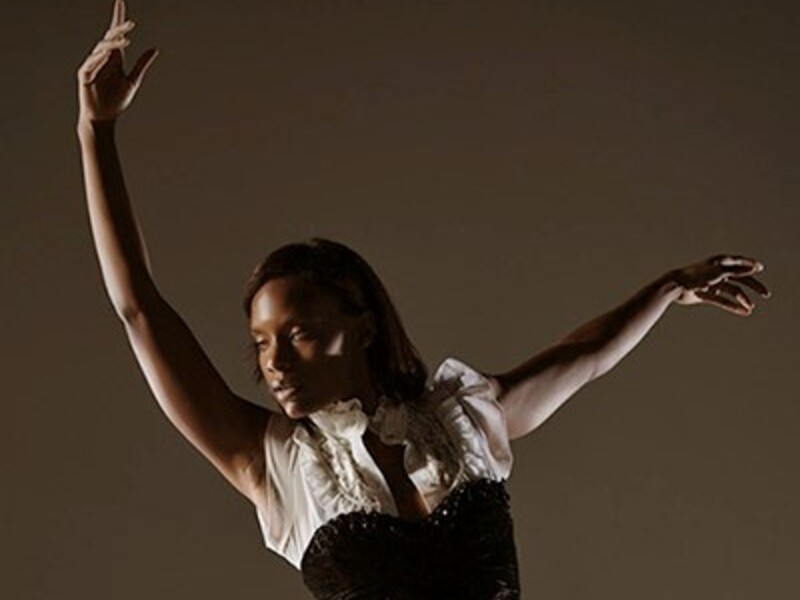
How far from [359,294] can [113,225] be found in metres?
0.24

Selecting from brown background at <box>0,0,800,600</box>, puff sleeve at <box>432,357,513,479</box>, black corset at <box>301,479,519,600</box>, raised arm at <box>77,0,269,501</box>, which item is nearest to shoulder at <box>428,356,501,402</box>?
puff sleeve at <box>432,357,513,479</box>

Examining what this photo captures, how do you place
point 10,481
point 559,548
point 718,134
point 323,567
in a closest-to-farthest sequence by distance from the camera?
1. point 323,567
2. point 10,481
3. point 559,548
4. point 718,134

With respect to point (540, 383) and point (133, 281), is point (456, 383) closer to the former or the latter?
point (540, 383)

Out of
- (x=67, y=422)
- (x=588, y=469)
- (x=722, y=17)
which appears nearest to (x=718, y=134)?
(x=722, y=17)

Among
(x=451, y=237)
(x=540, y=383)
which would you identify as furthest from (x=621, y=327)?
(x=451, y=237)

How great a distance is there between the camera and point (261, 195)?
2.60 m

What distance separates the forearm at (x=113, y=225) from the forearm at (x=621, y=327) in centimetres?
54

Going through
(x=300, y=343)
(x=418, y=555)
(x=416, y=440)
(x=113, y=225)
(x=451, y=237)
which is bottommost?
(x=418, y=555)

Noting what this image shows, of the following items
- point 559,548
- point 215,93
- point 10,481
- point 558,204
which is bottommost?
point 559,548

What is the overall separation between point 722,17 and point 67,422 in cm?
124

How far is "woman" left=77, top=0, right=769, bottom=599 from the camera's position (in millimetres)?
1520

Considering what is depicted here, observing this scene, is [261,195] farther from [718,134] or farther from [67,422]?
[718,134]

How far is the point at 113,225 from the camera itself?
151 centimetres

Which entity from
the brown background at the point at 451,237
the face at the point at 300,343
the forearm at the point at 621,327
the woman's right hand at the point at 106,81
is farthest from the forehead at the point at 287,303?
the brown background at the point at 451,237
